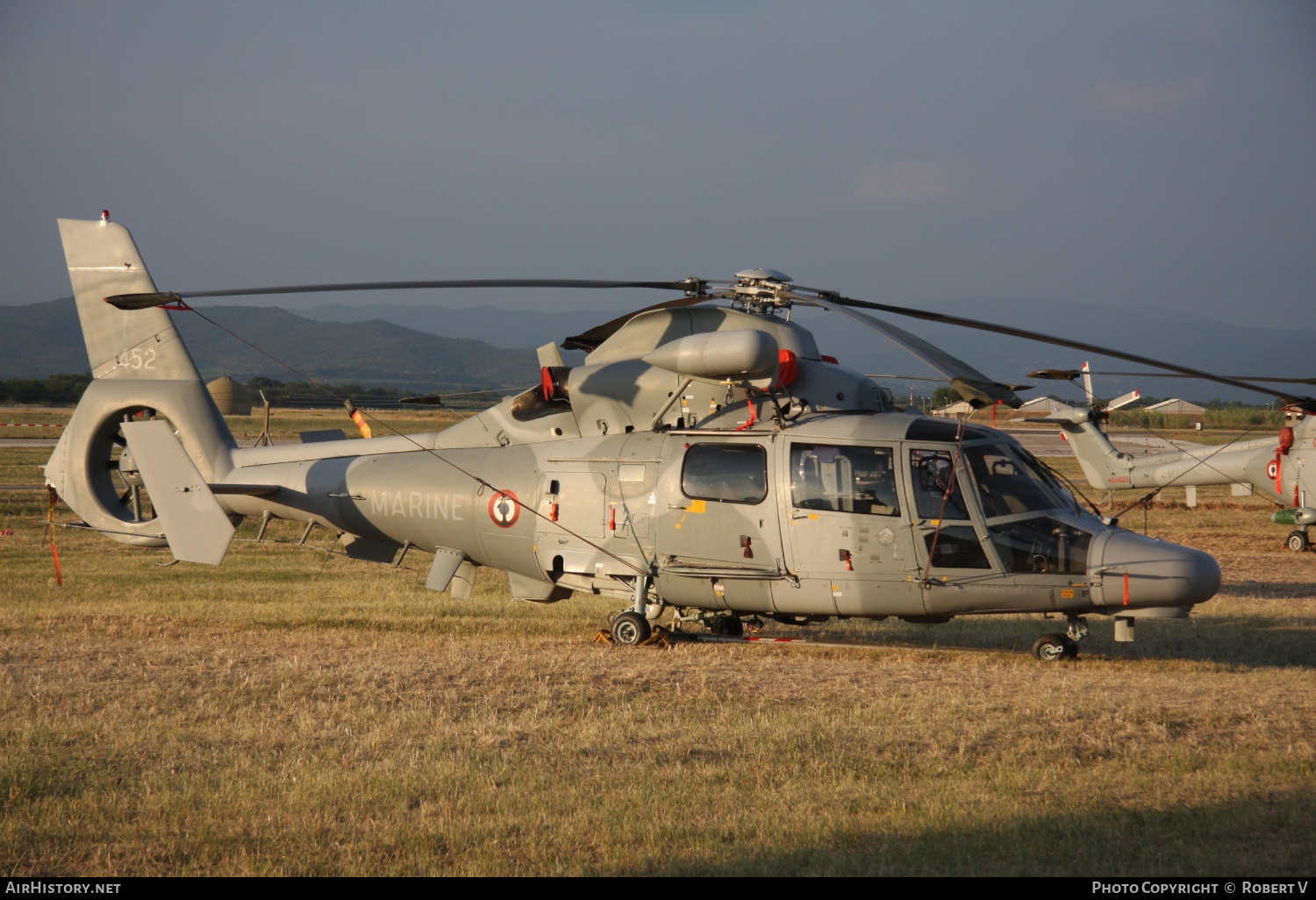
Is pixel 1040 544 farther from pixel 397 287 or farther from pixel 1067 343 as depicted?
pixel 397 287

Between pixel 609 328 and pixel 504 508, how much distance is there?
2.25 meters

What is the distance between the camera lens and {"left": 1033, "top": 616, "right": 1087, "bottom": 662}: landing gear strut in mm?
Result: 9431

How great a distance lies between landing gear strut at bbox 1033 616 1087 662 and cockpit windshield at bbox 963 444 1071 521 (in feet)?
3.79

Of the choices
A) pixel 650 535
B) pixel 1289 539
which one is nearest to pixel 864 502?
pixel 650 535

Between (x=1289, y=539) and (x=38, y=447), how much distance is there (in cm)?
4143

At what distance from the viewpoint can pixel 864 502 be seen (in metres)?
9.38

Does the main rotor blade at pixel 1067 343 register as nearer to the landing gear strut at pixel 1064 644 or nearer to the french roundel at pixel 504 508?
the landing gear strut at pixel 1064 644

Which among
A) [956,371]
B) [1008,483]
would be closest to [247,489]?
[956,371]

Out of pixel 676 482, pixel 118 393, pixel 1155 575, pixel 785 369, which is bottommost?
A: pixel 1155 575

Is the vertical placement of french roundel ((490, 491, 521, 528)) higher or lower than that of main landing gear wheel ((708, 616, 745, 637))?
higher

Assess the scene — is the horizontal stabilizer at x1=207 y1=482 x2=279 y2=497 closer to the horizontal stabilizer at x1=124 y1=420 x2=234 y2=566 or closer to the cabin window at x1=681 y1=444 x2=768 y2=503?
the horizontal stabilizer at x1=124 y1=420 x2=234 y2=566

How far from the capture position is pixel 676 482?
10.0 m

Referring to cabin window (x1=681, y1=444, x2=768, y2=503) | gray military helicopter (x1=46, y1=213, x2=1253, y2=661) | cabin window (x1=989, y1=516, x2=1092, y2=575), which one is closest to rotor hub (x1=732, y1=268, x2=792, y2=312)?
gray military helicopter (x1=46, y1=213, x2=1253, y2=661)
